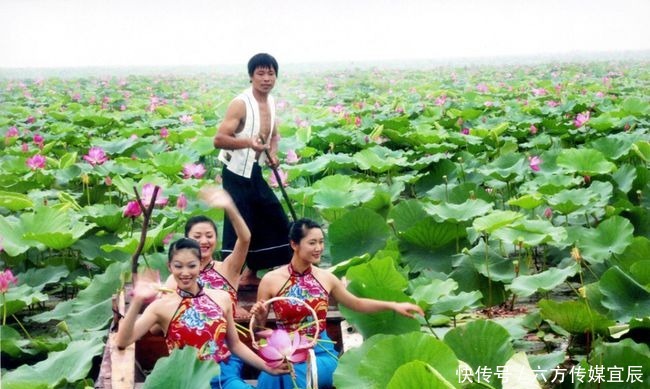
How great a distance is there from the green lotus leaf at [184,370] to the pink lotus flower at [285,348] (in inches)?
5.2

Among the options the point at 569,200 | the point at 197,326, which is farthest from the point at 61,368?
the point at 569,200

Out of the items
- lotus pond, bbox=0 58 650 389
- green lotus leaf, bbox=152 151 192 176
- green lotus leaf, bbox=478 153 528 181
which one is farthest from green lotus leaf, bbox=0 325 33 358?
green lotus leaf, bbox=478 153 528 181

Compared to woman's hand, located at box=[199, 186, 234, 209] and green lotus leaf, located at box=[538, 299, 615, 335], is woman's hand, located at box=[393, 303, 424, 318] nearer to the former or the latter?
green lotus leaf, located at box=[538, 299, 615, 335]

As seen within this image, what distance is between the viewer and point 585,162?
464cm

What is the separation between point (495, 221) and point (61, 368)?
5.59 feet

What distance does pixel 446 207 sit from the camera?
380 centimetres

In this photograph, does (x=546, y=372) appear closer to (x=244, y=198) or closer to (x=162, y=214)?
(x=244, y=198)

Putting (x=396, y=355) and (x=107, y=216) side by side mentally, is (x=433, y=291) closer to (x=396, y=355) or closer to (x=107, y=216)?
(x=396, y=355)

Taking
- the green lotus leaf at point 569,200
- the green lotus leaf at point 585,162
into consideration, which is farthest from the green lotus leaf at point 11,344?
the green lotus leaf at point 585,162

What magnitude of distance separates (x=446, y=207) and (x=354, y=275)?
112 centimetres

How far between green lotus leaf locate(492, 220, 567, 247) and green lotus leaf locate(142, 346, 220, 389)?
1.68m

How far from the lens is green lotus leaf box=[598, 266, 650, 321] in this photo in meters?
2.91

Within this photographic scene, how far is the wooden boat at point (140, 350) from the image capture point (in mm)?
2479

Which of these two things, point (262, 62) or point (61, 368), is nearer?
point (61, 368)
